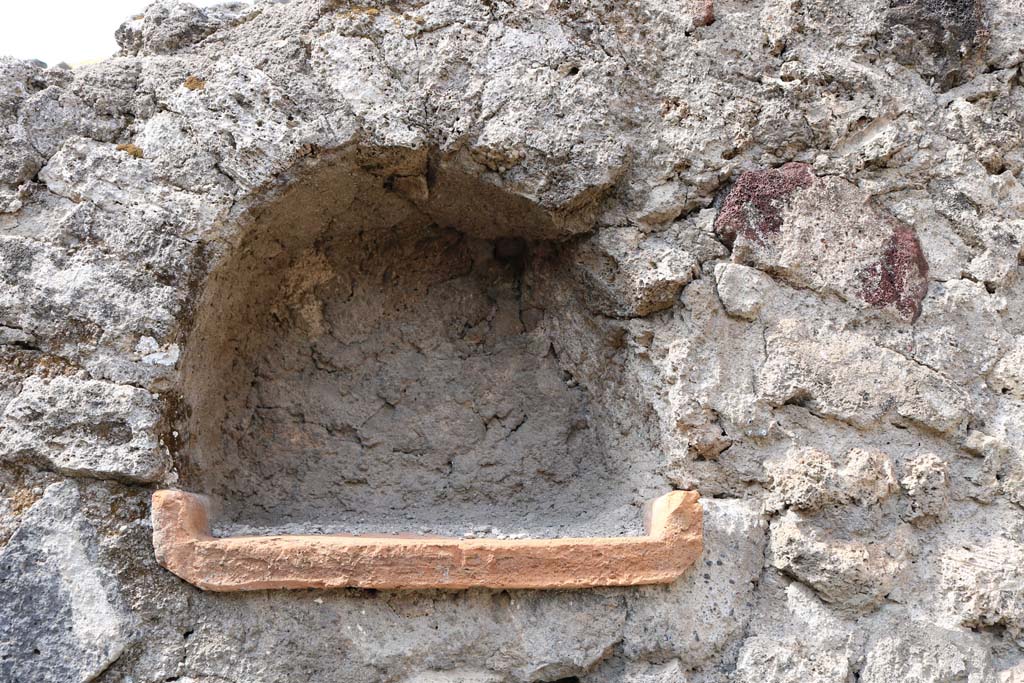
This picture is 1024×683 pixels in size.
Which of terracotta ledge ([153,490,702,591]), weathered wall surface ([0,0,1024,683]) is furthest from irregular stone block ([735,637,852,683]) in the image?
terracotta ledge ([153,490,702,591])

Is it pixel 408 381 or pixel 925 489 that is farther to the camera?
pixel 408 381

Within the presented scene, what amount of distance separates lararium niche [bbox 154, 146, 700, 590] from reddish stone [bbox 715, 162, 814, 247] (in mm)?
339

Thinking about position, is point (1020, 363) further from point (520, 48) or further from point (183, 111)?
point (183, 111)

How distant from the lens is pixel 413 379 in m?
1.96

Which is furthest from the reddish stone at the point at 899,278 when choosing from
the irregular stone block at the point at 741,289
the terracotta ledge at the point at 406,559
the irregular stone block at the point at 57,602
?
the irregular stone block at the point at 57,602

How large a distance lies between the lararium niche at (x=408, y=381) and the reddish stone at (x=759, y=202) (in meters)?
0.34

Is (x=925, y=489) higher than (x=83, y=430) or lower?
lower

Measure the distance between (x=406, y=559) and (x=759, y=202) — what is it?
100 centimetres

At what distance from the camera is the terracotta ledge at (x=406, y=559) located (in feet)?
4.67

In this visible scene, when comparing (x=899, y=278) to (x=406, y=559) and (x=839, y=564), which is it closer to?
(x=839, y=564)

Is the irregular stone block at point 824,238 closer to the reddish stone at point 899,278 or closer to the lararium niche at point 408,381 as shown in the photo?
the reddish stone at point 899,278

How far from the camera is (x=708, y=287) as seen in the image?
5.47 feet

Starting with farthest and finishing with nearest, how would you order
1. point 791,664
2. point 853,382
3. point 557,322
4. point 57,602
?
point 557,322, point 853,382, point 791,664, point 57,602

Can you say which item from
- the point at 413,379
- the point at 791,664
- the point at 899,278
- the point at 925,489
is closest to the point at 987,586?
the point at 925,489
